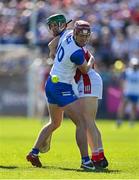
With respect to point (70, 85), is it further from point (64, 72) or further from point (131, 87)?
point (131, 87)

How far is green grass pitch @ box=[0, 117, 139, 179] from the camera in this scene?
36.0 feet

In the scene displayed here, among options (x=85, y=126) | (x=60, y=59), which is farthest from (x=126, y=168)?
(x=60, y=59)

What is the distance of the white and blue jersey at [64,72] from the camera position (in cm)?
1173

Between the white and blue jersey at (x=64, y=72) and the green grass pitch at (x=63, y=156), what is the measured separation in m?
1.11

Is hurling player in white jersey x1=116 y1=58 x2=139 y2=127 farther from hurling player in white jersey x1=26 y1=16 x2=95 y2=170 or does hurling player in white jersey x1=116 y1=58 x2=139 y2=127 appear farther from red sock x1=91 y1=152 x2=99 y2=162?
hurling player in white jersey x1=26 y1=16 x2=95 y2=170

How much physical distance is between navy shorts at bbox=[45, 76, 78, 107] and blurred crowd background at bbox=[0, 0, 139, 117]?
1833 centimetres

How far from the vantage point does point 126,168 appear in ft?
39.4

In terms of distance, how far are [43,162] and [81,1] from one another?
18.8 meters

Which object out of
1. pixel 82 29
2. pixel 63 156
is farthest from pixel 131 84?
pixel 82 29

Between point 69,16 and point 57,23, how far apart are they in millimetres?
18409

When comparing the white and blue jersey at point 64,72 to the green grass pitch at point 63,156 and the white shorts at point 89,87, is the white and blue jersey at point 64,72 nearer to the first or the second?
the white shorts at point 89,87

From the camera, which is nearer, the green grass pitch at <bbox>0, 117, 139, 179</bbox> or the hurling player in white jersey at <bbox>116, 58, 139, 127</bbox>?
the green grass pitch at <bbox>0, 117, 139, 179</bbox>

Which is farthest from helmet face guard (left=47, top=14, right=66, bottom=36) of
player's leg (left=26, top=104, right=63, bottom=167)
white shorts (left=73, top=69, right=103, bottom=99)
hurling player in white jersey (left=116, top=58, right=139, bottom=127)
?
hurling player in white jersey (left=116, top=58, right=139, bottom=127)

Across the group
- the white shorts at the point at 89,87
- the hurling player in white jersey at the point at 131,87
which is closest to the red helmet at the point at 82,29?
the white shorts at the point at 89,87
